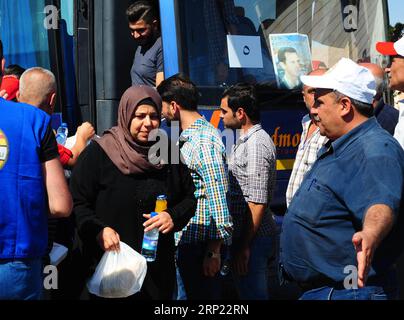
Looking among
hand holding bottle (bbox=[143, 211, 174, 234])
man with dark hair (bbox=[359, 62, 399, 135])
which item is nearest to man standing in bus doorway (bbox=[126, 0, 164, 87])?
man with dark hair (bbox=[359, 62, 399, 135])

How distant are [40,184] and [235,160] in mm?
2147

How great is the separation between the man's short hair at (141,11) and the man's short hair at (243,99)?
942 millimetres

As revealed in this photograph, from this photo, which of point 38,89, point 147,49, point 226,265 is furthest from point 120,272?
point 147,49

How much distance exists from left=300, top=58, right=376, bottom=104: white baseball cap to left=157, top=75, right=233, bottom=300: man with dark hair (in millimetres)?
1262

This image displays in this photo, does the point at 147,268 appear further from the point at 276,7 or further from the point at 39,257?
the point at 276,7

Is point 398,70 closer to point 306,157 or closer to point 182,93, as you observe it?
point 306,157

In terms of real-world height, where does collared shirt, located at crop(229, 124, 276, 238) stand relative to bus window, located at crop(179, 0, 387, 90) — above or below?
below

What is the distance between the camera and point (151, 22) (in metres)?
5.81

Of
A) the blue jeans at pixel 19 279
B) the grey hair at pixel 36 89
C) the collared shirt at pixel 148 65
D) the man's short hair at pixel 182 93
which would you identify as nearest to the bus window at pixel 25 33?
the collared shirt at pixel 148 65

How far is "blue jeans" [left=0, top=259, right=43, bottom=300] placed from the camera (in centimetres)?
322

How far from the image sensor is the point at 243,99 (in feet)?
17.1

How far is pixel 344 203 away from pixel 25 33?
3.67m

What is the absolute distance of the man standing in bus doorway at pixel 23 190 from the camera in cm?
321

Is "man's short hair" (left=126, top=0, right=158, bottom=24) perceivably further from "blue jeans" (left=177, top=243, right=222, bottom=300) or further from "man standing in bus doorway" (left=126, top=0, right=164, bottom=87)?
"blue jeans" (left=177, top=243, right=222, bottom=300)
